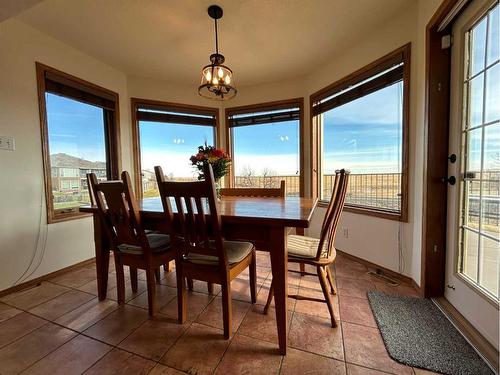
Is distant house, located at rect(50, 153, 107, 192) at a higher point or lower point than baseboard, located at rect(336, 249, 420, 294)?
higher

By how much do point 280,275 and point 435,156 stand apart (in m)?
1.48

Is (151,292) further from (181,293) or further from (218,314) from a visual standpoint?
(218,314)

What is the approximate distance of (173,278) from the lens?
2.19 meters

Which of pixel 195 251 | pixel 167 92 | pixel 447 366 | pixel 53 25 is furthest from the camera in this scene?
pixel 167 92

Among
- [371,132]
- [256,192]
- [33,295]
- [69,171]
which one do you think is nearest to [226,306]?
[256,192]

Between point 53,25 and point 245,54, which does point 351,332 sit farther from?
point 53,25

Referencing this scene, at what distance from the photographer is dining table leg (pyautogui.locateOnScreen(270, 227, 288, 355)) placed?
3.98 feet

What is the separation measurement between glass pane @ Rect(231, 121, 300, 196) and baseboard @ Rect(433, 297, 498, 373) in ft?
6.88

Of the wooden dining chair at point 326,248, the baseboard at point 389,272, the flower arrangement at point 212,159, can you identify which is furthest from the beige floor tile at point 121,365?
the baseboard at point 389,272

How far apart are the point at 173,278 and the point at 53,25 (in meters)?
2.67

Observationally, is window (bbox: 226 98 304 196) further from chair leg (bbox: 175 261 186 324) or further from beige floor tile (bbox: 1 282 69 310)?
beige floor tile (bbox: 1 282 69 310)

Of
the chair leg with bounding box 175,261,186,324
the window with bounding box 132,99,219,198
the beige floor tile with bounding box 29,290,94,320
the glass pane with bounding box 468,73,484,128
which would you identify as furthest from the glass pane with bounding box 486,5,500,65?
the beige floor tile with bounding box 29,290,94,320

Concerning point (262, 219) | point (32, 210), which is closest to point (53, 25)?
point (32, 210)

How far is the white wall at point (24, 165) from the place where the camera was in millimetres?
1934
